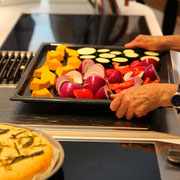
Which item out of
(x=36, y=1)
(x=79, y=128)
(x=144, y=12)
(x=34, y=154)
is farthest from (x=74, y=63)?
(x=36, y=1)

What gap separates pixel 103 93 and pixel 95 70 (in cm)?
22

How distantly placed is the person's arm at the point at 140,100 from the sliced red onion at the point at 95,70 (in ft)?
0.86

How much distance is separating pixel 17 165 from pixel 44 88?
0.56 meters

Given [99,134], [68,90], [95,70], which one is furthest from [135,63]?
[99,134]

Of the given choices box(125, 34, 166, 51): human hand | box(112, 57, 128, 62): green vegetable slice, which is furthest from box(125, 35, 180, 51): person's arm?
box(112, 57, 128, 62): green vegetable slice

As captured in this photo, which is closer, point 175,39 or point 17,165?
point 17,165

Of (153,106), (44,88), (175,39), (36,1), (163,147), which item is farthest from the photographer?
(36,1)

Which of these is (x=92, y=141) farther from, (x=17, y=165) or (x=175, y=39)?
(x=175, y=39)

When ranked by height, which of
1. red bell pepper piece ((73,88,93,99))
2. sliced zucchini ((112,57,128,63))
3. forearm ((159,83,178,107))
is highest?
forearm ((159,83,178,107))

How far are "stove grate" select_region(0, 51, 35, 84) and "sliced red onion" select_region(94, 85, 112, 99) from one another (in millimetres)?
366

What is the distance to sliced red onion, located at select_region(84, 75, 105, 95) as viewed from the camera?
128 centimetres

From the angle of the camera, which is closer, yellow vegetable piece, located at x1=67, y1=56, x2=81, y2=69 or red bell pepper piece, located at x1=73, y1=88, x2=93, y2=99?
red bell pepper piece, located at x1=73, y1=88, x2=93, y2=99

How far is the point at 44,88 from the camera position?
128 centimetres

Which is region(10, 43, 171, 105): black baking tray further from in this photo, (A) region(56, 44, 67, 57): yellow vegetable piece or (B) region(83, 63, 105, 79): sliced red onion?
(B) region(83, 63, 105, 79): sliced red onion
